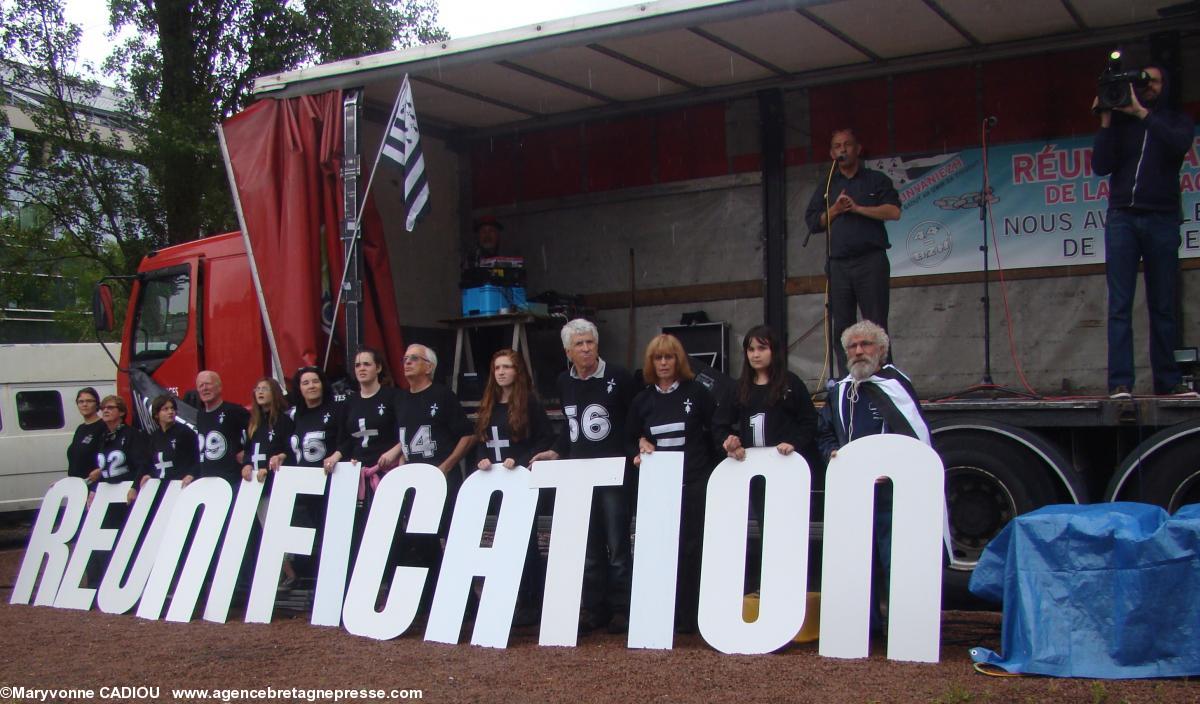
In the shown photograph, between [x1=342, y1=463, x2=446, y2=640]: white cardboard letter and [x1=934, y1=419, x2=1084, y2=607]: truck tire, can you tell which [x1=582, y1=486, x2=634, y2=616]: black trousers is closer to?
[x1=342, y1=463, x2=446, y2=640]: white cardboard letter

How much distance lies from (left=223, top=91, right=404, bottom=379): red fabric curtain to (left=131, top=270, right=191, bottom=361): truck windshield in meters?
1.37

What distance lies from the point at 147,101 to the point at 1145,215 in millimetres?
10681

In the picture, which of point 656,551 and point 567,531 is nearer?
point 656,551

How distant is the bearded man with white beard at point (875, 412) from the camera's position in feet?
15.6

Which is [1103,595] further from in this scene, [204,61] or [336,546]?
[204,61]

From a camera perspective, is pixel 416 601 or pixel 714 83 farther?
pixel 714 83

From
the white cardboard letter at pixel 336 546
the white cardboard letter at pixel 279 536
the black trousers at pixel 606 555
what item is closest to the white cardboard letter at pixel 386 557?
the white cardboard letter at pixel 336 546

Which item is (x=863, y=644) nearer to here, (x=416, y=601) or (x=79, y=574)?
(x=416, y=601)

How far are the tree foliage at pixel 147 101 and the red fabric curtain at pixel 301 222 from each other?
5422mm

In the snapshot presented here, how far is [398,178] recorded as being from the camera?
779 centimetres

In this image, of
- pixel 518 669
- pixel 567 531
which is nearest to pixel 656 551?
pixel 567 531

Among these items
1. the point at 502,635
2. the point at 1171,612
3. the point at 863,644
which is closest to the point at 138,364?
the point at 502,635

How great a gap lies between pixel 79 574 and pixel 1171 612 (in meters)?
6.06

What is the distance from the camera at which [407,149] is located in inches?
262
